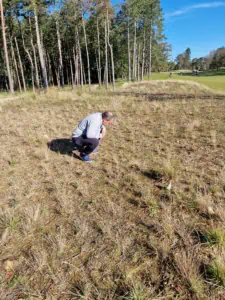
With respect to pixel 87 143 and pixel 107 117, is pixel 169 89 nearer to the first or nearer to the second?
pixel 107 117

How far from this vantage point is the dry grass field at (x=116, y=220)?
183cm

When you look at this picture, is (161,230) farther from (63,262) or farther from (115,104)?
(115,104)

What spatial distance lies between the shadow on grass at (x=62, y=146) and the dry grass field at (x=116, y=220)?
0.09 ft

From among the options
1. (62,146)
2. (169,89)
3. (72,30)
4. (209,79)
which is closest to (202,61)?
(209,79)

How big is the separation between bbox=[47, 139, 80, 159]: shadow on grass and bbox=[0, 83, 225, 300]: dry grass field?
26mm

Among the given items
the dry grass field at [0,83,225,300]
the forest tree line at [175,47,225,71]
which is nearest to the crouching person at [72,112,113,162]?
the dry grass field at [0,83,225,300]

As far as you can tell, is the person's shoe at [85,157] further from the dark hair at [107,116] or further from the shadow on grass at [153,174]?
the shadow on grass at [153,174]

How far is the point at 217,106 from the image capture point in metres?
7.61

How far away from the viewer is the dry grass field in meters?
1.83

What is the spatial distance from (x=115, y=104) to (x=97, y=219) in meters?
7.07

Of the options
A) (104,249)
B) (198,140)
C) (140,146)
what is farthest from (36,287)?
(198,140)

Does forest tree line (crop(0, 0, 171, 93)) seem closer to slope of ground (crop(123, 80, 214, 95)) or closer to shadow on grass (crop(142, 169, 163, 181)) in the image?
slope of ground (crop(123, 80, 214, 95))

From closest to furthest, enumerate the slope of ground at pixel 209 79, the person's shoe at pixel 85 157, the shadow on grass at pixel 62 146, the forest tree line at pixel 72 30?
the person's shoe at pixel 85 157
the shadow on grass at pixel 62 146
the forest tree line at pixel 72 30
the slope of ground at pixel 209 79

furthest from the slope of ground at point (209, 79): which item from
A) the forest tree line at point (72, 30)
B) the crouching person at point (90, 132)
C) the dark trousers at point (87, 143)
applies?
the dark trousers at point (87, 143)
